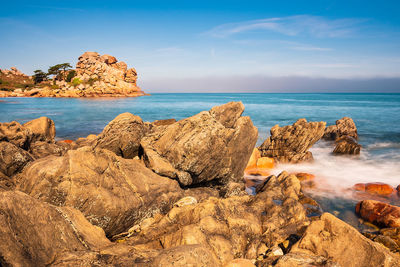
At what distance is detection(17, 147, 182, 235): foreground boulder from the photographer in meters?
7.34

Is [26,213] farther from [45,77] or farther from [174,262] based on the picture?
[45,77]

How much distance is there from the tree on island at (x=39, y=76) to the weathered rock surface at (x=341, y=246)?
557 ft

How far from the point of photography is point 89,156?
328 inches

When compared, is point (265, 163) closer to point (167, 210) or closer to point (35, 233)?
point (167, 210)

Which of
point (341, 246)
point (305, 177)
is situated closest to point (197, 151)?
point (341, 246)

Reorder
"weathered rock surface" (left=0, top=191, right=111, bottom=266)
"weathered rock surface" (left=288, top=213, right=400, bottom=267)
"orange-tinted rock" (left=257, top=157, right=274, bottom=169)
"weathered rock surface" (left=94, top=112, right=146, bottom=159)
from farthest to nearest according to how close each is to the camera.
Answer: "orange-tinted rock" (left=257, top=157, right=274, bottom=169) → "weathered rock surface" (left=94, top=112, right=146, bottom=159) → "weathered rock surface" (left=288, top=213, right=400, bottom=267) → "weathered rock surface" (left=0, top=191, right=111, bottom=266)

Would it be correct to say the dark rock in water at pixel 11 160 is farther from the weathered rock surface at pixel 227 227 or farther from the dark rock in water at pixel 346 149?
the dark rock in water at pixel 346 149

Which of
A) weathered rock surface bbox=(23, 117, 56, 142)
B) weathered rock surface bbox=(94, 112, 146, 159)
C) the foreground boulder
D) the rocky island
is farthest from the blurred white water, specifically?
weathered rock surface bbox=(23, 117, 56, 142)

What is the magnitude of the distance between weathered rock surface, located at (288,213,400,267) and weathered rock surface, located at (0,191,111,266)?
5585 millimetres

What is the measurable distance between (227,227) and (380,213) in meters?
8.89

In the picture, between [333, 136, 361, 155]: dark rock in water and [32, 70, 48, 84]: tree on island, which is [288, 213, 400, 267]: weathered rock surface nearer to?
[333, 136, 361, 155]: dark rock in water

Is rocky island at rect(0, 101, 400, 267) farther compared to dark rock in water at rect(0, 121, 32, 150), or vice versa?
dark rock in water at rect(0, 121, 32, 150)

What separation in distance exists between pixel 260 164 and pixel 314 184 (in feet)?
15.0

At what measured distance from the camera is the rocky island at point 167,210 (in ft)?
15.3
